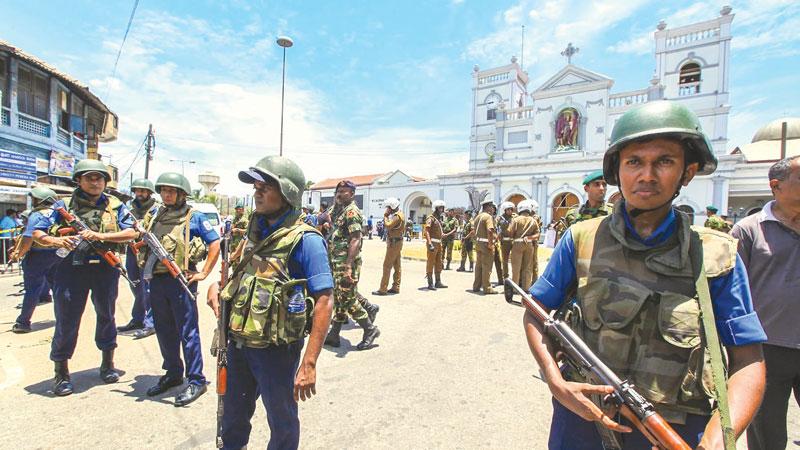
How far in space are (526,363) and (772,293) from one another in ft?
7.41

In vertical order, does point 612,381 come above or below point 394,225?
below

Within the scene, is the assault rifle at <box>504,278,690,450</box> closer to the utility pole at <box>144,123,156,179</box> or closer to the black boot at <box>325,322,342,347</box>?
the black boot at <box>325,322,342,347</box>

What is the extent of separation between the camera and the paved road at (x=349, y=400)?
8.13 ft

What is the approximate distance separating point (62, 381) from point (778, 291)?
527cm

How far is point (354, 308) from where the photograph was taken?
166 inches

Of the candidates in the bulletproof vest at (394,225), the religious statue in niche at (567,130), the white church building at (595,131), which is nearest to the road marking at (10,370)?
the bulletproof vest at (394,225)

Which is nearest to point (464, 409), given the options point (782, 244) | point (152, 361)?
point (782, 244)

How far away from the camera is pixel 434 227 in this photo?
28.5 ft

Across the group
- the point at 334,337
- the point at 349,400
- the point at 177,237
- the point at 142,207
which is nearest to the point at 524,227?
the point at 334,337

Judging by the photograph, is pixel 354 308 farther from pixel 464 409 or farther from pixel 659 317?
pixel 659 317

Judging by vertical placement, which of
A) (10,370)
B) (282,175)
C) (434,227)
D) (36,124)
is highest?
(36,124)

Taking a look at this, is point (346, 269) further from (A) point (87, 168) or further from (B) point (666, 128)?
(B) point (666, 128)

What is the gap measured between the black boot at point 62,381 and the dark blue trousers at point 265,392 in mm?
2154

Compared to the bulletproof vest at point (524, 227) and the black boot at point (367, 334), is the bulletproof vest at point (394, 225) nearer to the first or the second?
the bulletproof vest at point (524, 227)
